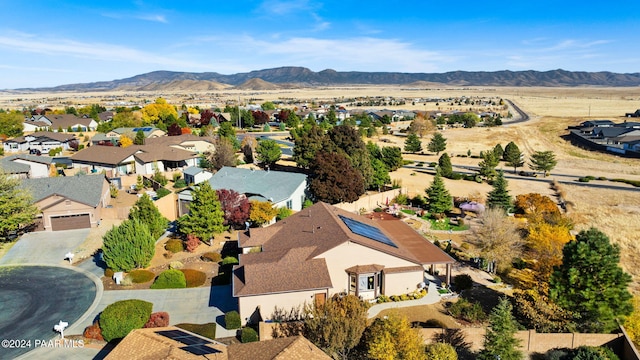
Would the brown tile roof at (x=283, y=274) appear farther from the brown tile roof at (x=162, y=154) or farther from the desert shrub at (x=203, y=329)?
the brown tile roof at (x=162, y=154)

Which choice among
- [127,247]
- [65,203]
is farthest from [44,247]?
[127,247]

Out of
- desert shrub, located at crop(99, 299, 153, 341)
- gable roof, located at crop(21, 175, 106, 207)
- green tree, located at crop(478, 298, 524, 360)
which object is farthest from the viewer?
gable roof, located at crop(21, 175, 106, 207)

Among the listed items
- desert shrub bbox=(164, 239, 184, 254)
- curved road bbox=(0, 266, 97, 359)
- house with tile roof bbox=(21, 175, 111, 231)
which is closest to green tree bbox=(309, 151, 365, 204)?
desert shrub bbox=(164, 239, 184, 254)

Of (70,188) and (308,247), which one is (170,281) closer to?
(308,247)

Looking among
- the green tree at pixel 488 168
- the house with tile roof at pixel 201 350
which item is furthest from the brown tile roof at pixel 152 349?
the green tree at pixel 488 168

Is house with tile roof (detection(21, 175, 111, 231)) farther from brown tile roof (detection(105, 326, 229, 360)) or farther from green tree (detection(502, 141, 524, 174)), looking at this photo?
green tree (detection(502, 141, 524, 174))

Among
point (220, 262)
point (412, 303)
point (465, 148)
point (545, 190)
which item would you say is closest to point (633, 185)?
point (545, 190)

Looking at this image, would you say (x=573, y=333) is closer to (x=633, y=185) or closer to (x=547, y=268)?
(x=547, y=268)
